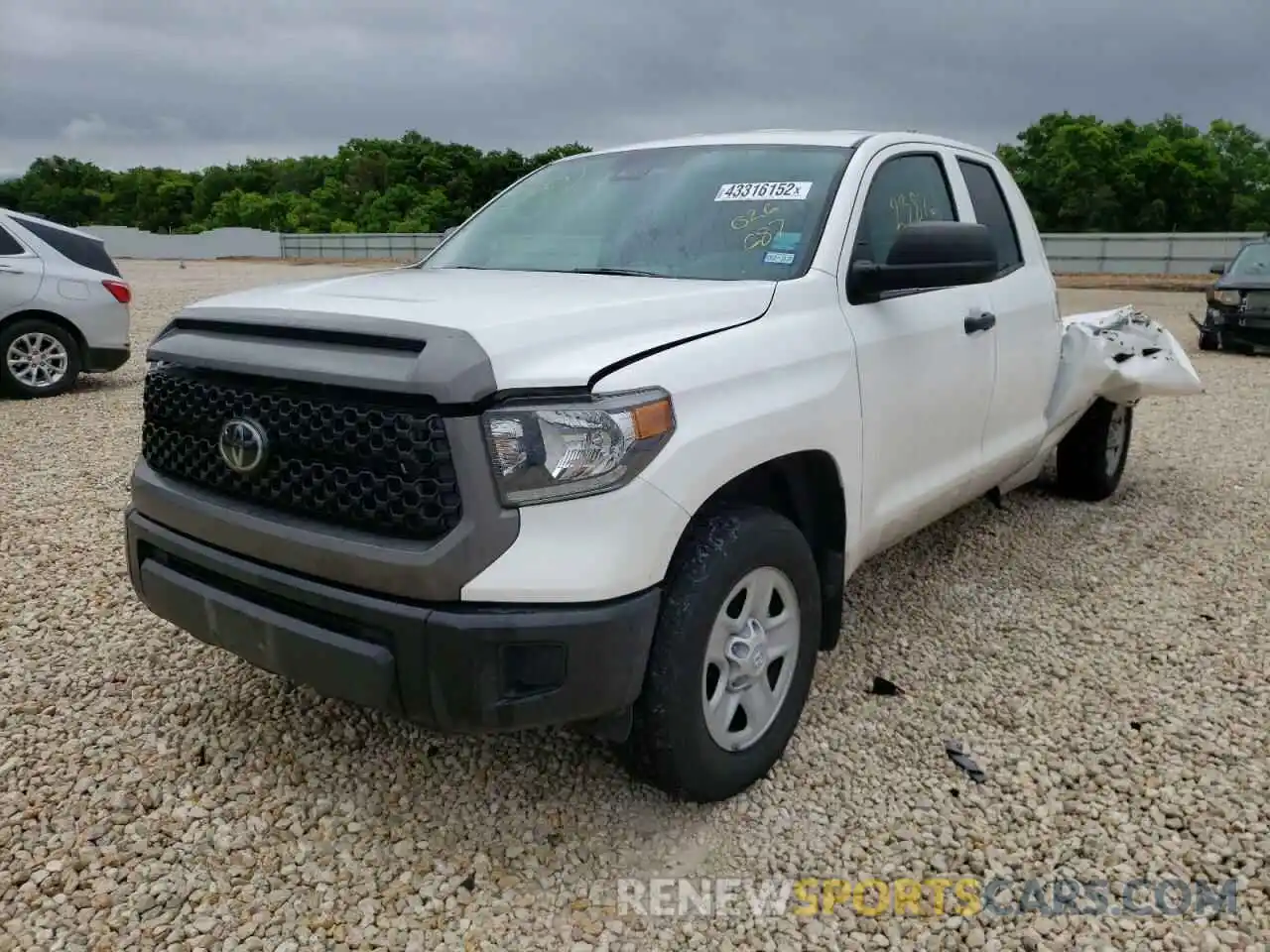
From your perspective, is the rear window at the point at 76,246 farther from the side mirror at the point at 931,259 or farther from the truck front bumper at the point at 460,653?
the side mirror at the point at 931,259

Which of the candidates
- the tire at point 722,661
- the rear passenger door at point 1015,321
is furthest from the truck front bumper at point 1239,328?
the tire at point 722,661

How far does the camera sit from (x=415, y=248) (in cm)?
4950

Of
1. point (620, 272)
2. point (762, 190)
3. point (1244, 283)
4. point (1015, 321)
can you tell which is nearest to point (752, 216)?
point (762, 190)

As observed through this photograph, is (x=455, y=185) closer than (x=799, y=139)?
No

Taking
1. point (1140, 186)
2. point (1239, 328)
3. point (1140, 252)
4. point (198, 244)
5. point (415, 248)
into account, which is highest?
point (1140, 186)

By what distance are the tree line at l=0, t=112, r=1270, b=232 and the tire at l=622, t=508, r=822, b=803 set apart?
→ 19.2m

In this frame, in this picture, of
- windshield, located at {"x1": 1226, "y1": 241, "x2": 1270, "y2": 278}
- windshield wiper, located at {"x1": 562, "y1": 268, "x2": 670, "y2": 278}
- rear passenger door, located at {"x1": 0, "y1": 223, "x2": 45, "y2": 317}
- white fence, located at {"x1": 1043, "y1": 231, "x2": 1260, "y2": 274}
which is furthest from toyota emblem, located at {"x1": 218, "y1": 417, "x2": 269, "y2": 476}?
white fence, located at {"x1": 1043, "y1": 231, "x2": 1260, "y2": 274}

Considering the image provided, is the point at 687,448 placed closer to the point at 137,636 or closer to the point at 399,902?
the point at 399,902

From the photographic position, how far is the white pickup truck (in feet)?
7.57

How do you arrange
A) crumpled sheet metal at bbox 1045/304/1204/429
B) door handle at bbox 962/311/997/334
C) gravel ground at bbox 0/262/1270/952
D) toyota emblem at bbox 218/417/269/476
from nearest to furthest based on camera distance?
gravel ground at bbox 0/262/1270/952, toyota emblem at bbox 218/417/269/476, door handle at bbox 962/311/997/334, crumpled sheet metal at bbox 1045/304/1204/429

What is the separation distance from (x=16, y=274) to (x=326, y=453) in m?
7.77

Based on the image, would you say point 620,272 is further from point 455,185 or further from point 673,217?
point 455,185

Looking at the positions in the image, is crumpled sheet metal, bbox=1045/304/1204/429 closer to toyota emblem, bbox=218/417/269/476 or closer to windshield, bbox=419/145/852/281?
windshield, bbox=419/145/852/281

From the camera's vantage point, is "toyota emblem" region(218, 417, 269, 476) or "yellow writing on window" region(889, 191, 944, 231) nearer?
"toyota emblem" region(218, 417, 269, 476)
